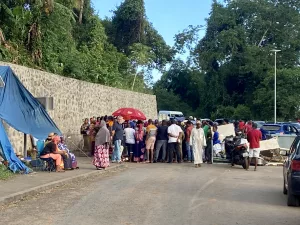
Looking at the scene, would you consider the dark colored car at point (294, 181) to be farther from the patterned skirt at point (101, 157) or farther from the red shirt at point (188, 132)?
the red shirt at point (188, 132)

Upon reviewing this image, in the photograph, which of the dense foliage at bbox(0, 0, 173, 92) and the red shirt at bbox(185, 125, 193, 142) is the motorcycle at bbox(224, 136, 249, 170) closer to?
the red shirt at bbox(185, 125, 193, 142)

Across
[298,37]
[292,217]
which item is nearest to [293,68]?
[298,37]

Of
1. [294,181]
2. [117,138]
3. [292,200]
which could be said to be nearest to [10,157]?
[117,138]

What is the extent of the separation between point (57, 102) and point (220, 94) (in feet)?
124

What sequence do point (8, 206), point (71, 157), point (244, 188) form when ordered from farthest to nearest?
point (71, 157), point (244, 188), point (8, 206)

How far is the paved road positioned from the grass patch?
181 centimetres

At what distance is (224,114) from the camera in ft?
192

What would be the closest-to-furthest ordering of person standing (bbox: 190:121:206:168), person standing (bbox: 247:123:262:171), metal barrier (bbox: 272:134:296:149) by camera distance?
person standing (bbox: 247:123:262:171) → person standing (bbox: 190:121:206:168) → metal barrier (bbox: 272:134:296:149)

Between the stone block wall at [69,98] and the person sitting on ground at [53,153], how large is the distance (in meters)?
2.29

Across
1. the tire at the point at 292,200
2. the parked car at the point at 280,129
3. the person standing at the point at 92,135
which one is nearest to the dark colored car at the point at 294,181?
the tire at the point at 292,200

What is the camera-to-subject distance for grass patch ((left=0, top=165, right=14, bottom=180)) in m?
14.4

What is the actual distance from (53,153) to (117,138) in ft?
14.8

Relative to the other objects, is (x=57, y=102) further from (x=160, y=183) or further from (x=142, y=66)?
(x=142, y=66)

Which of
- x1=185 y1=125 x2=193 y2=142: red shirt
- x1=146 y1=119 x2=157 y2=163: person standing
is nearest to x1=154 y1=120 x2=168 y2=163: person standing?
x1=146 y1=119 x2=157 y2=163: person standing
